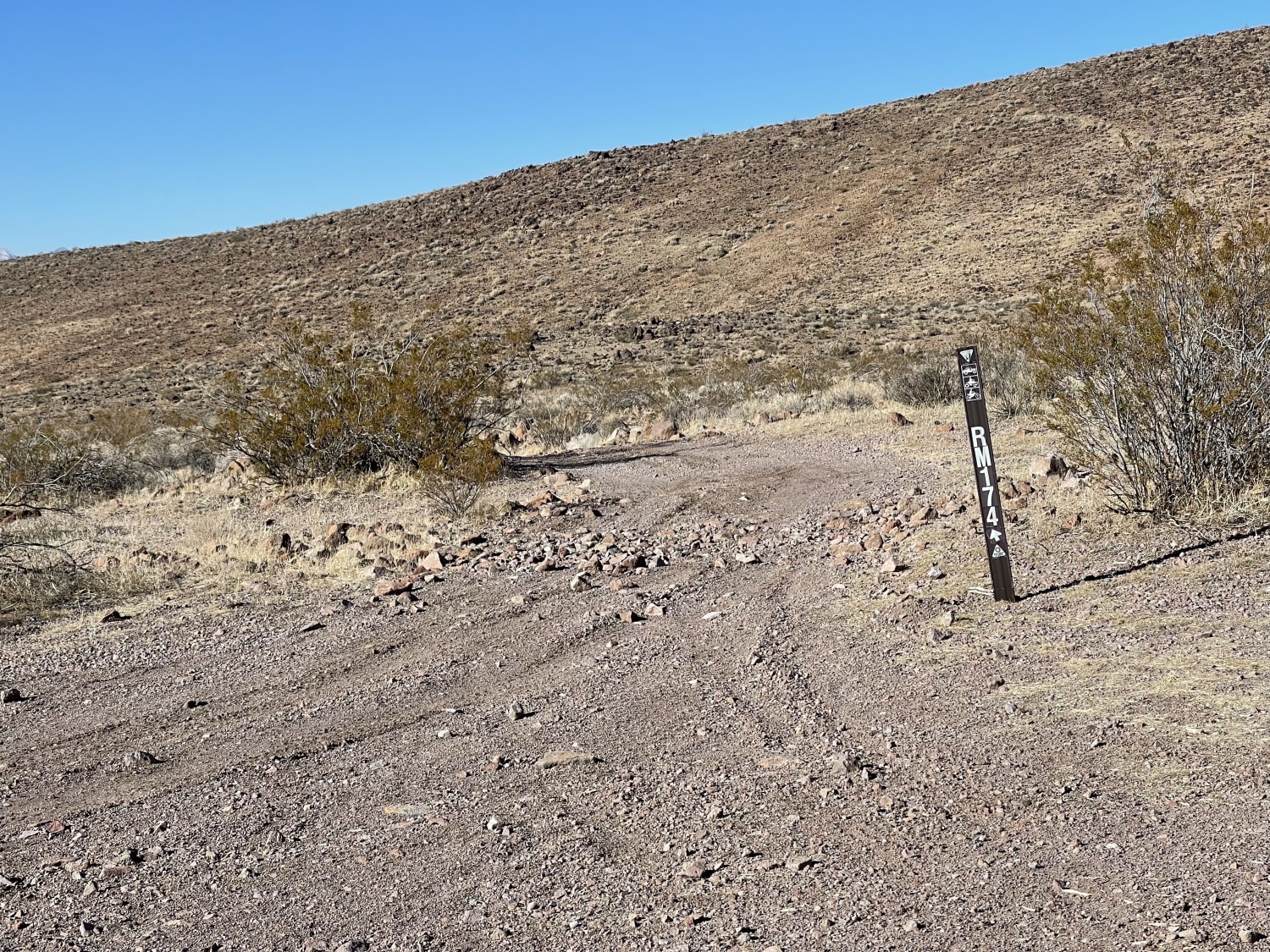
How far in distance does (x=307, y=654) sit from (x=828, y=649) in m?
3.18

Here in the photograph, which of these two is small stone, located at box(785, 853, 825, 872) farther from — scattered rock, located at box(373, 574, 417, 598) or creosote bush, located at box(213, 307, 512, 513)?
creosote bush, located at box(213, 307, 512, 513)

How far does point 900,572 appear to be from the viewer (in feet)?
25.9

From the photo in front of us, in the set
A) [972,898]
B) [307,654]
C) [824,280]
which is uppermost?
[824,280]

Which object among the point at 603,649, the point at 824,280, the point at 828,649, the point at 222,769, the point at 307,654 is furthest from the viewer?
the point at 824,280

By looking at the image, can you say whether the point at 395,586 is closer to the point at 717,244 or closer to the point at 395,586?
the point at 395,586

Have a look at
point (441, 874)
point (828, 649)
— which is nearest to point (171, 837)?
point (441, 874)

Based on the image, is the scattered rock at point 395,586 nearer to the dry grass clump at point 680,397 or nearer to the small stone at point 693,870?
the small stone at point 693,870

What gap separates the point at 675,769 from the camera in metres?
5.05

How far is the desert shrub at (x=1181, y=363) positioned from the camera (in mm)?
8125

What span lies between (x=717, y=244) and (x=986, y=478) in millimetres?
44418

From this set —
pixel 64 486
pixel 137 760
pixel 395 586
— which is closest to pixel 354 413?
pixel 64 486

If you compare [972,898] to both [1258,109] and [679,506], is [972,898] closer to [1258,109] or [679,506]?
[679,506]

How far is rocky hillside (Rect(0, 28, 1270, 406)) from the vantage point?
131 ft

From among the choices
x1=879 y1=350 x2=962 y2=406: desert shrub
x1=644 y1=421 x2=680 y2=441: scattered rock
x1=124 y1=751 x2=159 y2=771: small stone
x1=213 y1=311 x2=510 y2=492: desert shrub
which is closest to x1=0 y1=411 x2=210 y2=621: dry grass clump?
x1=213 y1=311 x2=510 y2=492: desert shrub
